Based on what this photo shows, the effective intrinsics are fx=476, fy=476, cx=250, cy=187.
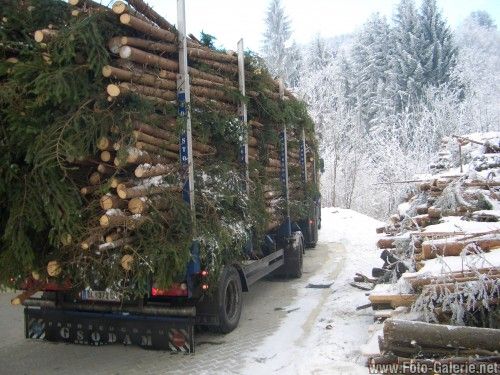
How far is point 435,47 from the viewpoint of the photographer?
4153 cm

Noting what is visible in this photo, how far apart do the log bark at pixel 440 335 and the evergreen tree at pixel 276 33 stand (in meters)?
40.7

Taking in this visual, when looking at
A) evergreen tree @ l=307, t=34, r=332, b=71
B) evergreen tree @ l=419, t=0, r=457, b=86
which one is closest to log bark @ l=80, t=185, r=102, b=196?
evergreen tree @ l=419, t=0, r=457, b=86

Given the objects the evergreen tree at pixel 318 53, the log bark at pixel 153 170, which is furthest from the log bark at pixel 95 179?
the evergreen tree at pixel 318 53

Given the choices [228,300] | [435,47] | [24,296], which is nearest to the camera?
[24,296]

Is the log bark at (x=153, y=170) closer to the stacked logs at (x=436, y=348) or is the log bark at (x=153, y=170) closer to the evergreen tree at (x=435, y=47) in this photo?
the stacked logs at (x=436, y=348)

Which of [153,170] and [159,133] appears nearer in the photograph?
[153,170]

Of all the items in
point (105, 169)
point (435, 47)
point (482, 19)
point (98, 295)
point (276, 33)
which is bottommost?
point (98, 295)

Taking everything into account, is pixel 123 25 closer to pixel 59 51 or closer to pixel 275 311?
pixel 59 51

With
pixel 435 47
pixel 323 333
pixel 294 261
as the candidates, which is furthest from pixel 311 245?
pixel 435 47

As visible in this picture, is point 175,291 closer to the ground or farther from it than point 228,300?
farther from it

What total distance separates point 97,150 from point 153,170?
0.63 m

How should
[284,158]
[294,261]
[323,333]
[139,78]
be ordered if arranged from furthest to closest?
[294,261]
[284,158]
[323,333]
[139,78]

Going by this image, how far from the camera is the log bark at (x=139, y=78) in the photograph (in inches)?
193

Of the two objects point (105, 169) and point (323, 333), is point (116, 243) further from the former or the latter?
point (323, 333)
